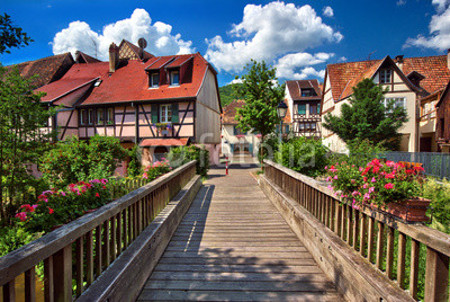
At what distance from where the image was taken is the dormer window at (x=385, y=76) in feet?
65.1

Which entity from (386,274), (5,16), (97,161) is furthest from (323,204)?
→ (97,161)

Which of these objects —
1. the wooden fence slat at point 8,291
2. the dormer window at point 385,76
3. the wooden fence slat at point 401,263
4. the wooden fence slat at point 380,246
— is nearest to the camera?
the wooden fence slat at point 8,291

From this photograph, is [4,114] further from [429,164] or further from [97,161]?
[429,164]

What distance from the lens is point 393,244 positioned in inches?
91.9

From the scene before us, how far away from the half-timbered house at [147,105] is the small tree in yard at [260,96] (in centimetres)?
437

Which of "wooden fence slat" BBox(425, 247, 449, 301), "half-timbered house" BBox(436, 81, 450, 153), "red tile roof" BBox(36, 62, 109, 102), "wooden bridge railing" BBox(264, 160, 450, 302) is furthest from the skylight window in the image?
"half-timbered house" BBox(436, 81, 450, 153)

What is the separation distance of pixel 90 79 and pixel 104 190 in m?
21.6

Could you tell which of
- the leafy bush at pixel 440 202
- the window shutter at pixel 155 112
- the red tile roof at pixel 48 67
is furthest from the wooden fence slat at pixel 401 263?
the red tile roof at pixel 48 67

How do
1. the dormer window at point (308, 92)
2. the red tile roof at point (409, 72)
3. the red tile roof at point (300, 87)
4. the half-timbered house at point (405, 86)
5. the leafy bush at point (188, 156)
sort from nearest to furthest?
the leafy bush at point (188, 156) < the half-timbered house at point (405, 86) < the red tile roof at point (409, 72) < the red tile roof at point (300, 87) < the dormer window at point (308, 92)

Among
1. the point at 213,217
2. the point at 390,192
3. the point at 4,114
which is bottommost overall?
the point at 213,217

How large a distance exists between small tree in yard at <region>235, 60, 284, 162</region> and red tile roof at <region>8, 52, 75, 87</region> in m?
19.2

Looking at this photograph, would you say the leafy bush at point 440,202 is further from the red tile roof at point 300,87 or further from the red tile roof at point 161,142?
the red tile roof at point 300,87

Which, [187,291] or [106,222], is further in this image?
[187,291]

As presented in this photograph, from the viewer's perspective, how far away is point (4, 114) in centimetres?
451
